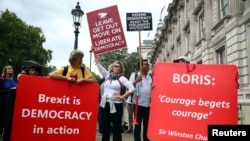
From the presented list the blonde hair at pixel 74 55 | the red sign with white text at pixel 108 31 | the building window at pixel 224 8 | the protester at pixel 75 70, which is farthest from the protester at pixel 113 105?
the building window at pixel 224 8

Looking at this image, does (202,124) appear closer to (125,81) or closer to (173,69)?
(173,69)

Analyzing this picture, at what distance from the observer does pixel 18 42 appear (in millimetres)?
39375

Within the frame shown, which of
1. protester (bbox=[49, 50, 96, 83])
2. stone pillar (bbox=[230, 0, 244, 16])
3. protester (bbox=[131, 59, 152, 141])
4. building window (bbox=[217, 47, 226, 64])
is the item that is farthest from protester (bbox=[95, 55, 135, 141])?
building window (bbox=[217, 47, 226, 64])

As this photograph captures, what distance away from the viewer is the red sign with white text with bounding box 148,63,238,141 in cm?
423

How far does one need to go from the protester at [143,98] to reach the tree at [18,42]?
1270 inches

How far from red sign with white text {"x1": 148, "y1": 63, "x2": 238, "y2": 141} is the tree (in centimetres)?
3390

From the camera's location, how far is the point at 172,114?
14.3 ft

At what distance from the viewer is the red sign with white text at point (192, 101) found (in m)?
4.23

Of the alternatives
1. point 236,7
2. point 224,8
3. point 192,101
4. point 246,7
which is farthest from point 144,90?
point 224,8

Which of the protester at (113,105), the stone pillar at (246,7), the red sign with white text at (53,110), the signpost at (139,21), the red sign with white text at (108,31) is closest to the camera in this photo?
the red sign with white text at (53,110)

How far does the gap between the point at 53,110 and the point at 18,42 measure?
37.2 m

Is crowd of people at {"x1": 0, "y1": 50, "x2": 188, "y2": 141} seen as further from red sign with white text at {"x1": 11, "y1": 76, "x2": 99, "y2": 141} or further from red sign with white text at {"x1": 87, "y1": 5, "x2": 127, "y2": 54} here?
red sign with white text at {"x1": 87, "y1": 5, "x2": 127, "y2": 54}

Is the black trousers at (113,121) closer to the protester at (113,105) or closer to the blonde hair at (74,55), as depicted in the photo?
the protester at (113,105)

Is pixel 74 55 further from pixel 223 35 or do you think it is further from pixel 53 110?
pixel 223 35
